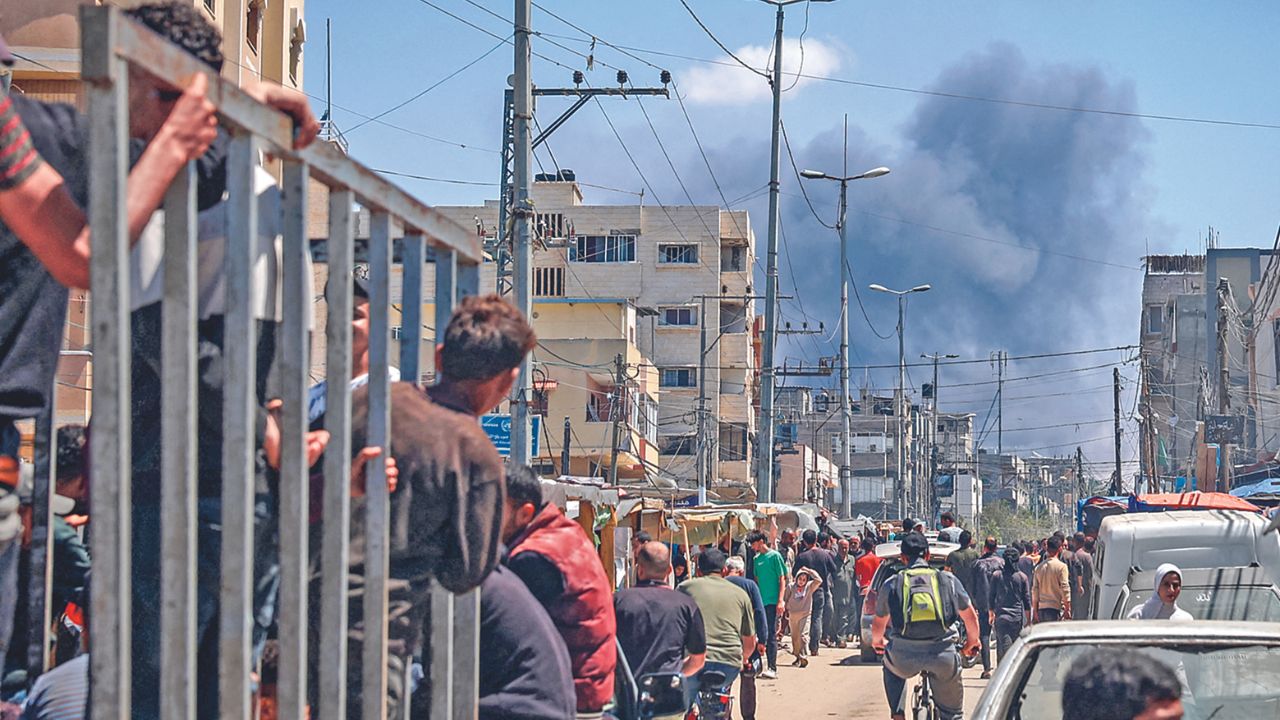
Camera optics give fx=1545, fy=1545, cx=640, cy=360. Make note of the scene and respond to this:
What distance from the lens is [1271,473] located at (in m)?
45.3

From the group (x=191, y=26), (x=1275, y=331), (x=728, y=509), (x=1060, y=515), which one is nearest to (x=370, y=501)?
(x=191, y=26)

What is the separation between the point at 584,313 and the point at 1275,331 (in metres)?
27.0

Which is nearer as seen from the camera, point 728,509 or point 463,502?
point 463,502

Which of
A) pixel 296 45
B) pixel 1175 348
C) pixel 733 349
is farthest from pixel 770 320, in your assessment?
pixel 1175 348

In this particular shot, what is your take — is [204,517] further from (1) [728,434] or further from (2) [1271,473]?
(1) [728,434]

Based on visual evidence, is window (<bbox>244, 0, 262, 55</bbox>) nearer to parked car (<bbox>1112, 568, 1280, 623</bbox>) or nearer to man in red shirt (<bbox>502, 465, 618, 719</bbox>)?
parked car (<bbox>1112, 568, 1280, 623</bbox>)

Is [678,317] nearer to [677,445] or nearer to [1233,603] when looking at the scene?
[677,445]

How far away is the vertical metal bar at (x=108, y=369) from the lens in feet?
7.45

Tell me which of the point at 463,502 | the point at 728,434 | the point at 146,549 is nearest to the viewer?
the point at 146,549

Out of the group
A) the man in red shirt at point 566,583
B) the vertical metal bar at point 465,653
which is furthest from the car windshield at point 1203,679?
the vertical metal bar at point 465,653

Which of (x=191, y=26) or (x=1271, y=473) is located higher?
(x=191, y=26)

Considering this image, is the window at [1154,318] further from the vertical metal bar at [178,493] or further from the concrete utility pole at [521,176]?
the vertical metal bar at [178,493]

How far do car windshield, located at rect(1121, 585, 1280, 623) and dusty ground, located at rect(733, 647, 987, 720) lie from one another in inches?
168

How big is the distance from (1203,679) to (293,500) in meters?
5.31
